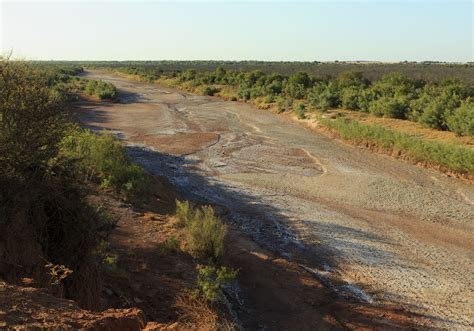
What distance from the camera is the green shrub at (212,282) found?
22.2 ft

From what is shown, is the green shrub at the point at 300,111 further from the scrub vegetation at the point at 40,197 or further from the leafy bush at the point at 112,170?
A: the scrub vegetation at the point at 40,197

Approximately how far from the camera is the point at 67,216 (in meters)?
5.77

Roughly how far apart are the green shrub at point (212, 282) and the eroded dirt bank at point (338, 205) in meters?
2.31

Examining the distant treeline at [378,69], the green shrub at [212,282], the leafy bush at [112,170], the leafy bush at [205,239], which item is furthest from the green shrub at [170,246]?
the distant treeline at [378,69]

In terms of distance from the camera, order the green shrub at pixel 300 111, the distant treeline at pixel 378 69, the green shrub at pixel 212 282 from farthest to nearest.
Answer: the distant treeline at pixel 378 69
the green shrub at pixel 300 111
the green shrub at pixel 212 282

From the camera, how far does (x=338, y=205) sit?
44.1ft

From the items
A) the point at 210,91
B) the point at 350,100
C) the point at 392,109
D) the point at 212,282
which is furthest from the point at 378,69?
the point at 212,282

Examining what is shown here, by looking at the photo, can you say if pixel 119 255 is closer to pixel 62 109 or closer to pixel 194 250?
pixel 194 250

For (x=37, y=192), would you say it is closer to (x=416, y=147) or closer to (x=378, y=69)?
(x=416, y=147)

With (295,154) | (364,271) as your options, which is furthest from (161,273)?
(295,154)

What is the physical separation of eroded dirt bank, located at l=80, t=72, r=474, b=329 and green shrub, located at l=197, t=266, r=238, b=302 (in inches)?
91.0

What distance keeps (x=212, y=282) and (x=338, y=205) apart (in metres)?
7.14

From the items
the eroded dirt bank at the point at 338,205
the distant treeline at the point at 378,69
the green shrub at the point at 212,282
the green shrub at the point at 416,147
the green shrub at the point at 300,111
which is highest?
the distant treeline at the point at 378,69

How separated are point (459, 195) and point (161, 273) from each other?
10731 mm
